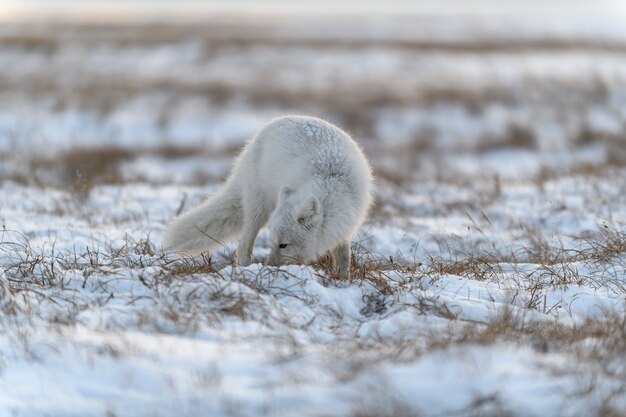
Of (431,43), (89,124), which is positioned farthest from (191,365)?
(431,43)

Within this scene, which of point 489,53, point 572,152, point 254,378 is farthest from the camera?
point 489,53

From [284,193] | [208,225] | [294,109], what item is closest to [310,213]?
[284,193]

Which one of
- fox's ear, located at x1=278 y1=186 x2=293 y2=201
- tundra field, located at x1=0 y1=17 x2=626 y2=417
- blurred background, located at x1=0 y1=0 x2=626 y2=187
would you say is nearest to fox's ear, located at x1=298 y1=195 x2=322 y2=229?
fox's ear, located at x1=278 y1=186 x2=293 y2=201

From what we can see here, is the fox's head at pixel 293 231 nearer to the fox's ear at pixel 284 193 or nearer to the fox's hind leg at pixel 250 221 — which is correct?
the fox's ear at pixel 284 193

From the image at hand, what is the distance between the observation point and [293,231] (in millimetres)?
5074

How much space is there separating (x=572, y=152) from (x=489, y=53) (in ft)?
38.5

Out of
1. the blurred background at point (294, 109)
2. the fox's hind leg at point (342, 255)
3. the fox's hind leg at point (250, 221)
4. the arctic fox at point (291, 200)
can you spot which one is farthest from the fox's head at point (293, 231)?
the blurred background at point (294, 109)

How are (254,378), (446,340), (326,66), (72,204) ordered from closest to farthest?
(254,378)
(446,340)
(72,204)
(326,66)

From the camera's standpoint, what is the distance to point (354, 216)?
5.28 metres

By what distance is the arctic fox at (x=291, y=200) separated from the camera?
16.8 feet

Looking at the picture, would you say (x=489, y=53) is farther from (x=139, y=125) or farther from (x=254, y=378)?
(x=254, y=378)

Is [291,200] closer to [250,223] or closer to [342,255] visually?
[342,255]

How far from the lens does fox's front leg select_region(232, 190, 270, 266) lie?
5.79 metres

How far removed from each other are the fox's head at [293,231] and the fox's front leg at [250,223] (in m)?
0.61
